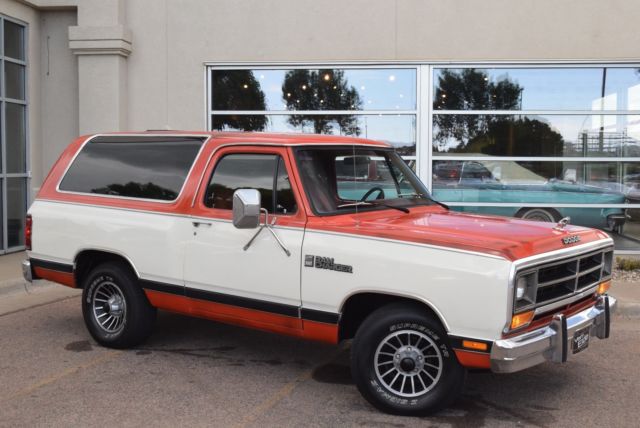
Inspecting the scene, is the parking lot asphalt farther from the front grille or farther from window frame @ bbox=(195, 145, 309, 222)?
window frame @ bbox=(195, 145, 309, 222)

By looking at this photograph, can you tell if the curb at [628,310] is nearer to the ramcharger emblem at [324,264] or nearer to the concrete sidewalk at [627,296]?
the concrete sidewalk at [627,296]

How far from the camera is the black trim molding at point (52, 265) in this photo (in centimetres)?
645

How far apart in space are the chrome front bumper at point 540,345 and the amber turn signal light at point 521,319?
0.07 meters

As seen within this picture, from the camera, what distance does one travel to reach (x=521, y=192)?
11.6m

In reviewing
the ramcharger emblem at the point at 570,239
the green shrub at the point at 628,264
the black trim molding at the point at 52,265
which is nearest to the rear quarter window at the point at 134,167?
the black trim molding at the point at 52,265

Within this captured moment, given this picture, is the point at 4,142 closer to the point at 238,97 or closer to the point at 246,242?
the point at 238,97

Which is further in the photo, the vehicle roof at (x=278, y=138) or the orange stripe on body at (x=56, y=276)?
the orange stripe on body at (x=56, y=276)

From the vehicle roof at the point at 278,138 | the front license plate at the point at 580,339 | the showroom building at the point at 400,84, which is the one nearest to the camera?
the front license plate at the point at 580,339

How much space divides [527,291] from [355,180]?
1832mm

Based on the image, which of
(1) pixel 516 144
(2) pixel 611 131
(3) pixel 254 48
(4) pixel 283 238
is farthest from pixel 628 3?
(4) pixel 283 238

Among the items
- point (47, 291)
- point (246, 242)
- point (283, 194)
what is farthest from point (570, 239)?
point (47, 291)

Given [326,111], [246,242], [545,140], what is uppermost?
[326,111]

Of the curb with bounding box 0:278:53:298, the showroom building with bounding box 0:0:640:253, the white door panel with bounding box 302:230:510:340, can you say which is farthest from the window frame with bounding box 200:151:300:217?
the showroom building with bounding box 0:0:640:253

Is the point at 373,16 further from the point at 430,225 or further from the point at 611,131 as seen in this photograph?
the point at 430,225
